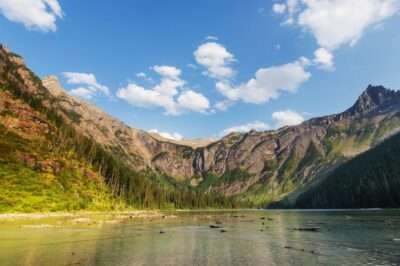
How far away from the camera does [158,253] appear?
4825cm

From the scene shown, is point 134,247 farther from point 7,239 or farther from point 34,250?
point 7,239

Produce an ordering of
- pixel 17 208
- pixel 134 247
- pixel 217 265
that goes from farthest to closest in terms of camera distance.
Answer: pixel 17 208 → pixel 134 247 → pixel 217 265

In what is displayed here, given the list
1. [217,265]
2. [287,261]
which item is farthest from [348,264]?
[217,265]

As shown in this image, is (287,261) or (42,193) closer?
(287,261)

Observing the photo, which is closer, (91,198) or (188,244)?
(188,244)

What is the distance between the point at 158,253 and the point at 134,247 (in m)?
7.59

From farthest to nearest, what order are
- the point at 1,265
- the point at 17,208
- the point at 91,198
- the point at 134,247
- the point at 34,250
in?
the point at 91,198 < the point at 17,208 < the point at 134,247 < the point at 34,250 < the point at 1,265

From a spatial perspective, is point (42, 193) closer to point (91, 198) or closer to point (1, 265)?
point (91, 198)

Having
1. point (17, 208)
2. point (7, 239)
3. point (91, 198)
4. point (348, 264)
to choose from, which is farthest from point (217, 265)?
point (91, 198)

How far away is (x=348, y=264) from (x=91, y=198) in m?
175

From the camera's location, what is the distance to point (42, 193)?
167m

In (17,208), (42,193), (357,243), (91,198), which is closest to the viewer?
(357,243)

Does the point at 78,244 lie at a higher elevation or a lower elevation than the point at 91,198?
lower

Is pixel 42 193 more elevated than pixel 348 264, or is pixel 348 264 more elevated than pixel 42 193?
pixel 42 193
